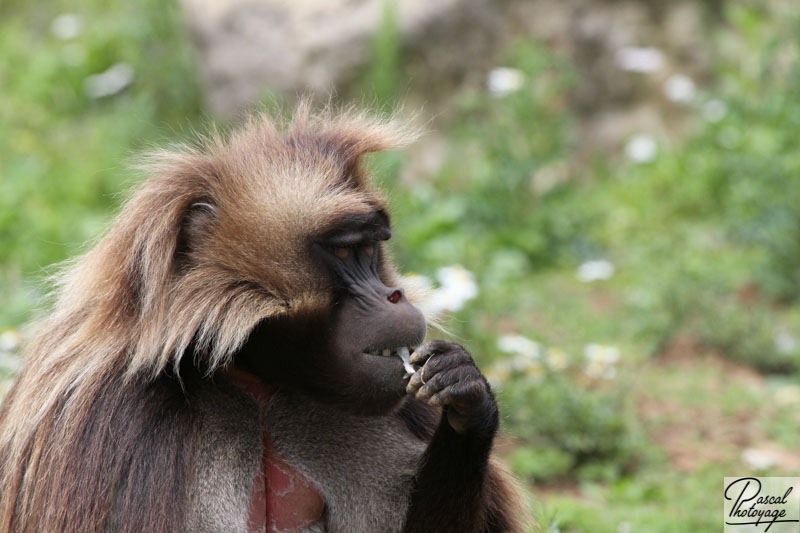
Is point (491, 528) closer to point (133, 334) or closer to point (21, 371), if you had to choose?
point (133, 334)

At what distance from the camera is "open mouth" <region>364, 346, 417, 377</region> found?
304 centimetres

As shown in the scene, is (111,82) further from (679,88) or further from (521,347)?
(521,347)

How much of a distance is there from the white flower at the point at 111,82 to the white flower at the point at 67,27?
88 centimetres

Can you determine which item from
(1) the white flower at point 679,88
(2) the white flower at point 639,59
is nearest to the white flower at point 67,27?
(2) the white flower at point 639,59

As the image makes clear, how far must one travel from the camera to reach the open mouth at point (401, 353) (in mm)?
3043

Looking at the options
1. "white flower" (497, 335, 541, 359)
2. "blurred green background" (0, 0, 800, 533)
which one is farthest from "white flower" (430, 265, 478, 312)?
"white flower" (497, 335, 541, 359)

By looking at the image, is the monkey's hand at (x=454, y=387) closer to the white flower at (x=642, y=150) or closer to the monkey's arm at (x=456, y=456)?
the monkey's arm at (x=456, y=456)

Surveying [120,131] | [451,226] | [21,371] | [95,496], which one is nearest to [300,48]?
[120,131]

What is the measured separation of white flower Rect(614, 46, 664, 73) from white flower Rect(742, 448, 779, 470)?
14.4 ft

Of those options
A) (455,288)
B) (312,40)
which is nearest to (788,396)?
(455,288)

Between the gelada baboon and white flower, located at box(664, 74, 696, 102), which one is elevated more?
the gelada baboon

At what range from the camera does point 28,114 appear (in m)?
9.68

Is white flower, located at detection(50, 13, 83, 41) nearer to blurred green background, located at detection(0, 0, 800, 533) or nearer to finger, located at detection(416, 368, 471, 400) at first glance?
blurred green background, located at detection(0, 0, 800, 533)

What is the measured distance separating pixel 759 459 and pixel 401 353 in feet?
8.55
